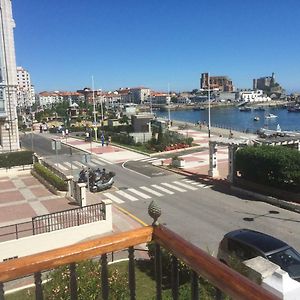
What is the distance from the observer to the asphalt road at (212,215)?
54.7 ft

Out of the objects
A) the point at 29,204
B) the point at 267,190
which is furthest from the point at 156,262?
the point at 267,190

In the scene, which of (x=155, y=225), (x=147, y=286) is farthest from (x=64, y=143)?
(x=155, y=225)

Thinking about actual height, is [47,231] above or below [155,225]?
below

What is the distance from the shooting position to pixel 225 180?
1077 inches

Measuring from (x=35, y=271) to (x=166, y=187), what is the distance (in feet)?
77.7

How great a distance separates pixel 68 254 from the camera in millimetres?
3156

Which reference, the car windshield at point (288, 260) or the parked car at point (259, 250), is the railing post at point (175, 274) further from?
the car windshield at point (288, 260)

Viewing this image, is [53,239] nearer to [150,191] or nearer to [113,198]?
[113,198]

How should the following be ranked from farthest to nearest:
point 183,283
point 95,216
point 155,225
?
point 95,216 → point 183,283 → point 155,225

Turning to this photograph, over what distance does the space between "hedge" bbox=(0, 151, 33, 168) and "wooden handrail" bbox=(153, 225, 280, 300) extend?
30.2 m

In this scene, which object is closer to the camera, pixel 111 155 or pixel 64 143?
pixel 111 155

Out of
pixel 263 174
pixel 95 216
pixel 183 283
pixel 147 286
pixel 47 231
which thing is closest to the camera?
pixel 183 283

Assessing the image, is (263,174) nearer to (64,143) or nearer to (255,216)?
(255,216)

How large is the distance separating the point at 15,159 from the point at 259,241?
2524 cm
